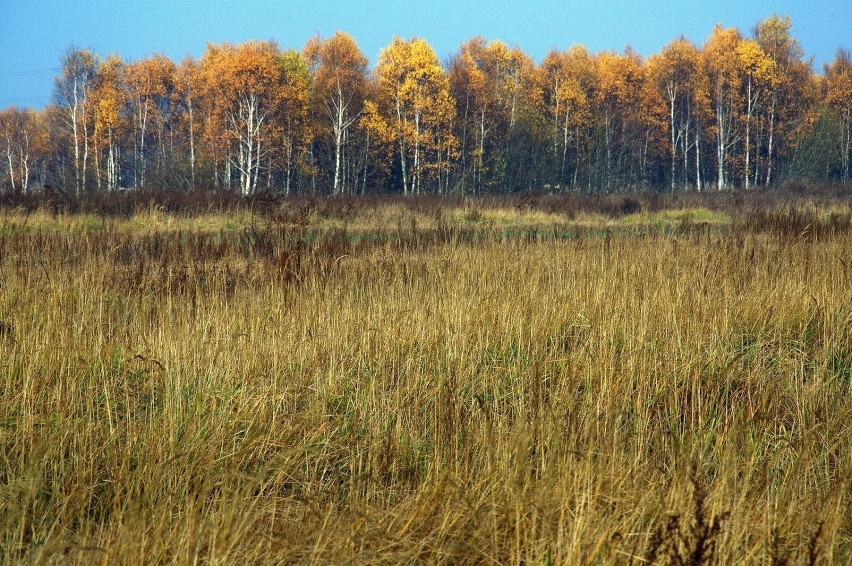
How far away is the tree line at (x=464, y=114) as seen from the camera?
102 feet

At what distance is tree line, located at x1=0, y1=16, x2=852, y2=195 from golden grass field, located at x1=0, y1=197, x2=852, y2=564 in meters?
23.4

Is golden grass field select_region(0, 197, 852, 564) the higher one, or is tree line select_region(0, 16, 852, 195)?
tree line select_region(0, 16, 852, 195)

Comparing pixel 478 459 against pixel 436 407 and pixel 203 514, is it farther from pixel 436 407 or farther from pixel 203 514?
pixel 203 514

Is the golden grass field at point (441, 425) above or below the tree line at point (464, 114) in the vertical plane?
below

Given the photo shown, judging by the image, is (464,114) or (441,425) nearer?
(441,425)

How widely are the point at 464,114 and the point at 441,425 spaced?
33.1 m

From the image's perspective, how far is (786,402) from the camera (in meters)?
3.77

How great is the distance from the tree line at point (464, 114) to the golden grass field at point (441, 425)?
2335cm

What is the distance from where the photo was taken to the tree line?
1218 inches

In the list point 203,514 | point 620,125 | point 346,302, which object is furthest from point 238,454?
point 620,125

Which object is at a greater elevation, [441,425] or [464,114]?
[464,114]

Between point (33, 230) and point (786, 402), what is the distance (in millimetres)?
10676

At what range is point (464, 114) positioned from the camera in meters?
35.3

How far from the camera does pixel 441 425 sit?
3295mm
